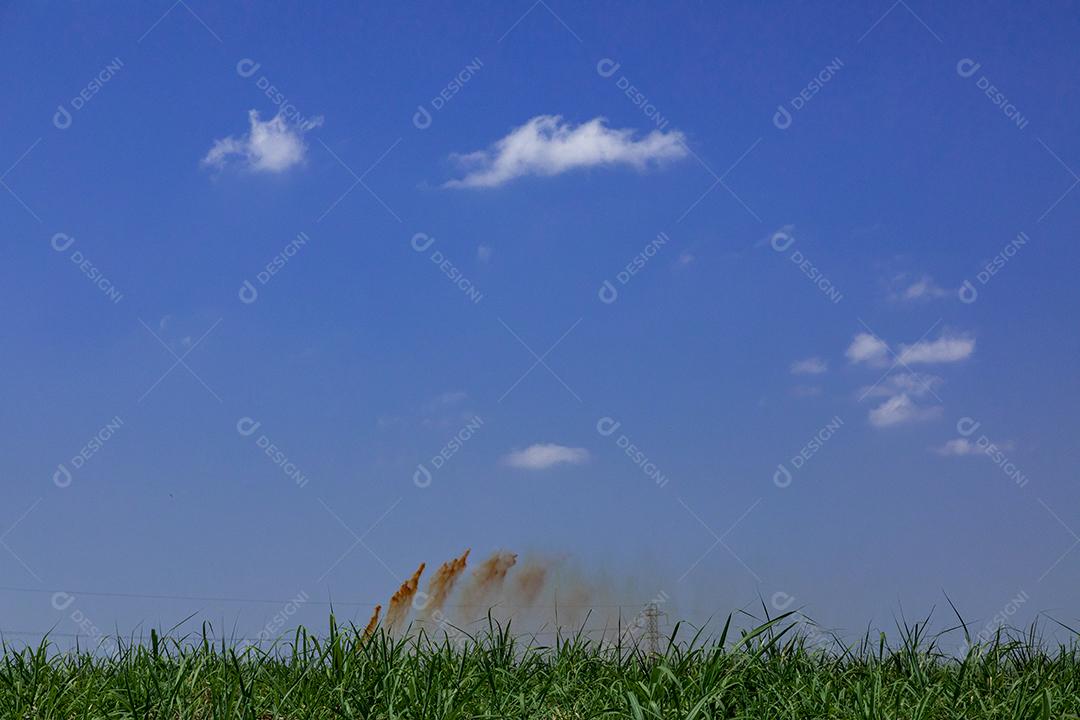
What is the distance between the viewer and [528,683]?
5719 mm

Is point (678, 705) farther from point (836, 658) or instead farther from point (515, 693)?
point (836, 658)

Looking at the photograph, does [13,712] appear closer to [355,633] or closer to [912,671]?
[355,633]

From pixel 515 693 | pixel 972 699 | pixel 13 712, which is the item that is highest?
pixel 13 712

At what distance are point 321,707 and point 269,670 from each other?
41.2 inches

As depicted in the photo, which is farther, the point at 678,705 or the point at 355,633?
the point at 355,633

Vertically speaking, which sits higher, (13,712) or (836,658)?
(13,712)

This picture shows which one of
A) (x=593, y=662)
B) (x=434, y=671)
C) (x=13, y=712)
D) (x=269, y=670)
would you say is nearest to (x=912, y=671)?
(x=593, y=662)

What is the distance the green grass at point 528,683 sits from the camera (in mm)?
4902

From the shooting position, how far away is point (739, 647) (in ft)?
17.9

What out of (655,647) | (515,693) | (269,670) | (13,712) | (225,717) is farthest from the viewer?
(655,647)

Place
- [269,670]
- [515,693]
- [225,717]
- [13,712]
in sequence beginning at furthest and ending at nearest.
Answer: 1. [269,670]
2. [515,693]
3. [13,712]
4. [225,717]

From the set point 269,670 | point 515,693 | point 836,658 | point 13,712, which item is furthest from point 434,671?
point 836,658

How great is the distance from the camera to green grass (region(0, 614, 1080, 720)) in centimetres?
490

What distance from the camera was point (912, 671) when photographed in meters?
6.03
